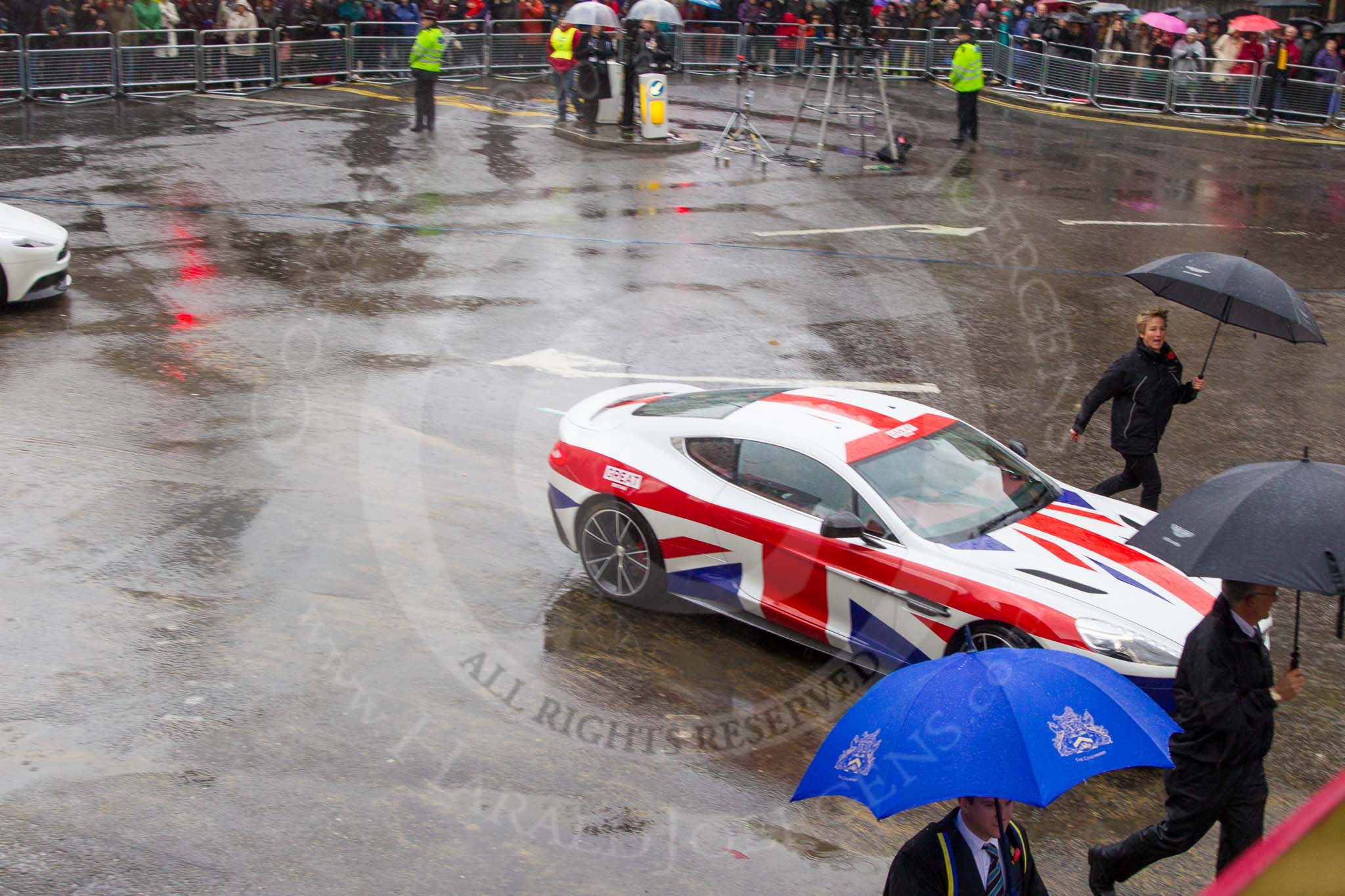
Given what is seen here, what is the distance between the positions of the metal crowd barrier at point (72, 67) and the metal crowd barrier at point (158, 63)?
25cm

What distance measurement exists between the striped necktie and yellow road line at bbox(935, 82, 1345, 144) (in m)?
25.4

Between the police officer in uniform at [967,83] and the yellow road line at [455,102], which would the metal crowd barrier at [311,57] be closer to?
the yellow road line at [455,102]

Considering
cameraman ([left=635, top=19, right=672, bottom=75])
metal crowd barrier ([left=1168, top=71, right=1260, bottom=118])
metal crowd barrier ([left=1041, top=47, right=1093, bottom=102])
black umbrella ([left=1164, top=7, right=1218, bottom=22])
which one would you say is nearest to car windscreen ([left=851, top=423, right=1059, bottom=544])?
cameraman ([left=635, top=19, right=672, bottom=75])

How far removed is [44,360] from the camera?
38.9 ft

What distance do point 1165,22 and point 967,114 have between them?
6542 mm

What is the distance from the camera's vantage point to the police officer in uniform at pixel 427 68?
22.1 m

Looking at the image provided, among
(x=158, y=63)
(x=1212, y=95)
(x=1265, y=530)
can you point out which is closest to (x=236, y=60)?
(x=158, y=63)

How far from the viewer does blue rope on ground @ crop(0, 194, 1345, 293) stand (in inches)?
642

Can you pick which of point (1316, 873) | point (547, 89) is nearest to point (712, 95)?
point (547, 89)

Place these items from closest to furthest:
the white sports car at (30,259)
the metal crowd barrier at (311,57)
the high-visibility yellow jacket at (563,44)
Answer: the white sports car at (30,259) < the high-visibility yellow jacket at (563,44) < the metal crowd barrier at (311,57)

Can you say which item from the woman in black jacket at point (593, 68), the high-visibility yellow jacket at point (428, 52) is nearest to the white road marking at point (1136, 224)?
the woman in black jacket at point (593, 68)

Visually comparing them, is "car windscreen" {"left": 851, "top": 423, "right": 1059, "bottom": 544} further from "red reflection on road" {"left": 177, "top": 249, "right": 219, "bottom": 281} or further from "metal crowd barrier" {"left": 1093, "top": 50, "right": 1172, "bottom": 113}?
"metal crowd barrier" {"left": 1093, "top": 50, "right": 1172, "bottom": 113}

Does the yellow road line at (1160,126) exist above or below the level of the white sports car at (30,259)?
above

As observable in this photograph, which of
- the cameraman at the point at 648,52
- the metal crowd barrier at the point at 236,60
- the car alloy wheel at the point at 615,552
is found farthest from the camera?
the metal crowd barrier at the point at 236,60
